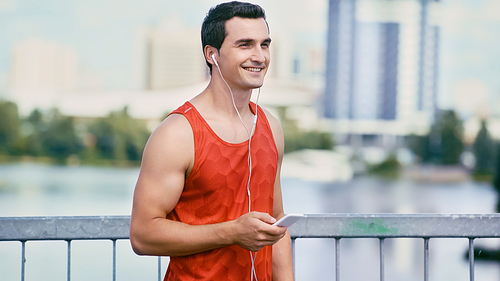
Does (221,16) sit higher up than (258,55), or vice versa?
(221,16)

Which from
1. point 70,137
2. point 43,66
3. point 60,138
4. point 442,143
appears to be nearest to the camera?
point 60,138

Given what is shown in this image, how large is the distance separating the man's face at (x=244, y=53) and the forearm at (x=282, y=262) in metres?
0.59

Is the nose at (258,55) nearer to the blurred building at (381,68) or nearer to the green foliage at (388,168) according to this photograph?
the green foliage at (388,168)

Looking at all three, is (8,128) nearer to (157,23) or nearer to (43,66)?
(43,66)

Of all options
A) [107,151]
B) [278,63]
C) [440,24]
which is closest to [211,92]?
[107,151]

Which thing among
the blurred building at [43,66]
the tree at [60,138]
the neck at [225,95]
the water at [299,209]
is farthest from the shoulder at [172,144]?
the blurred building at [43,66]

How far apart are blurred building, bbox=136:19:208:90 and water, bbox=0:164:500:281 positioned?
8617 millimetres

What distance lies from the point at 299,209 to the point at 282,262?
32.0 m

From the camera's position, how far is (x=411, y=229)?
6.73 feet

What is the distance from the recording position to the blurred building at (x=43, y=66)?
38.9m

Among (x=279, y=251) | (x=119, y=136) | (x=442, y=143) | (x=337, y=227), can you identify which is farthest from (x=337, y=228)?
(x=442, y=143)

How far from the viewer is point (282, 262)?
1753mm

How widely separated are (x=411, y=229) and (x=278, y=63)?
1624 inches

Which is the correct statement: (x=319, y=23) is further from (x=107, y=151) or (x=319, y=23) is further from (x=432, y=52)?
(x=107, y=151)
